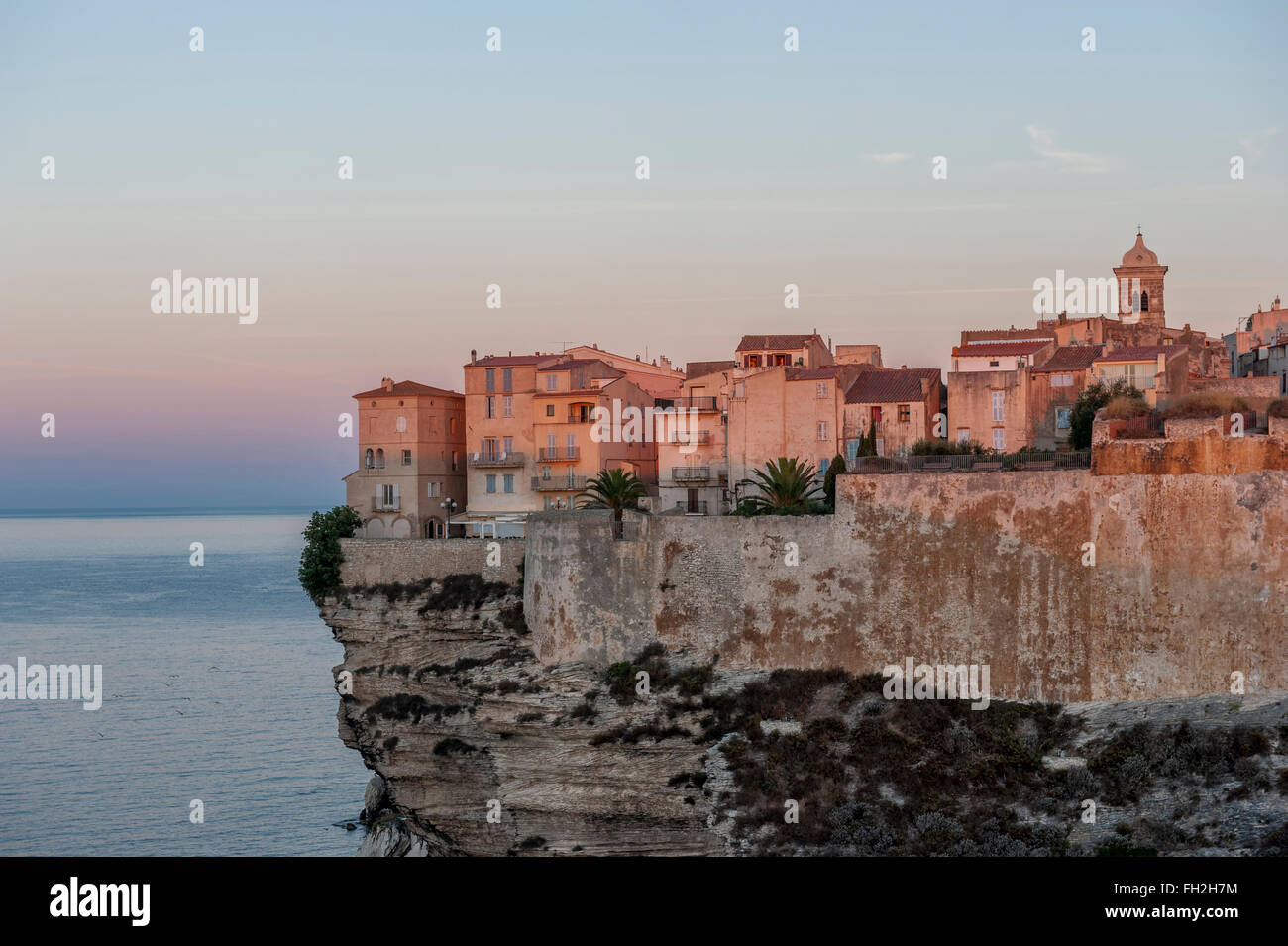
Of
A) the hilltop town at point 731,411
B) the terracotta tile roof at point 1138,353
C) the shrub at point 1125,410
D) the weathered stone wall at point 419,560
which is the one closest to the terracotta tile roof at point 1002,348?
the hilltop town at point 731,411

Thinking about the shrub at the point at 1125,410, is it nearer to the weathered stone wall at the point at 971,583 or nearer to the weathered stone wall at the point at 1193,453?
the weathered stone wall at the point at 1193,453

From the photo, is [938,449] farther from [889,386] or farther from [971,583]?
[889,386]

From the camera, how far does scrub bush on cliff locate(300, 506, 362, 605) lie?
37.0 metres

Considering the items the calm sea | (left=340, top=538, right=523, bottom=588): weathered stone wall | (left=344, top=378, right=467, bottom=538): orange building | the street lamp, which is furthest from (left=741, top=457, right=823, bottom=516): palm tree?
the calm sea

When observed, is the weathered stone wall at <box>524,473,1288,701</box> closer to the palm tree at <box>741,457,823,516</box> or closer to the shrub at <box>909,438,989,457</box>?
the palm tree at <box>741,457,823,516</box>

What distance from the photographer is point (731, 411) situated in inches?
1613

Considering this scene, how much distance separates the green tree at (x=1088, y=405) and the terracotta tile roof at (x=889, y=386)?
502 cm

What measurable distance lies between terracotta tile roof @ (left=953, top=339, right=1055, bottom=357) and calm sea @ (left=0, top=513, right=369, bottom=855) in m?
24.0

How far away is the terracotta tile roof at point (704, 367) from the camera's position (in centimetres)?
5000

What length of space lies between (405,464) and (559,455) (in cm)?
502

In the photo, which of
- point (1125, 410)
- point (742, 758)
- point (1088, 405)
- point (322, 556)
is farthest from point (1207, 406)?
point (322, 556)
